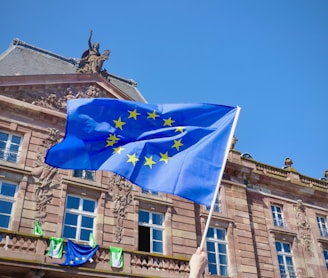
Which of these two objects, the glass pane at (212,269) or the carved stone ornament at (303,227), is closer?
the glass pane at (212,269)

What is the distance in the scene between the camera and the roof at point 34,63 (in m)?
21.5

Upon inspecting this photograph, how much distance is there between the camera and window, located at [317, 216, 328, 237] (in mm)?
25359

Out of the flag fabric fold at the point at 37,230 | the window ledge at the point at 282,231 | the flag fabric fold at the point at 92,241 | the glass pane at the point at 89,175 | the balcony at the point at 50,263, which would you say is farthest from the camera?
the window ledge at the point at 282,231

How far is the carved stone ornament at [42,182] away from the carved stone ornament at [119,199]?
104 inches

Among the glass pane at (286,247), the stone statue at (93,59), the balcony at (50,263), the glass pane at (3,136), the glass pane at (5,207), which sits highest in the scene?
the stone statue at (93,59)

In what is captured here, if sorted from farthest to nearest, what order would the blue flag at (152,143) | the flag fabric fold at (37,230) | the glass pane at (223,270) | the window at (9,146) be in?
the glass pane at (223,270) → the window at (9,146) → the flag fabric fold at (37,230) → the blue flag at (152,143)

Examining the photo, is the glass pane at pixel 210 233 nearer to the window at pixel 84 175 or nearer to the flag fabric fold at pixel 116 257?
the flag fabric fold at pixel 116 257

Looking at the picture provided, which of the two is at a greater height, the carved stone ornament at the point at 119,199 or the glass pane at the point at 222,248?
the carved stone ornament at the point at 119,199

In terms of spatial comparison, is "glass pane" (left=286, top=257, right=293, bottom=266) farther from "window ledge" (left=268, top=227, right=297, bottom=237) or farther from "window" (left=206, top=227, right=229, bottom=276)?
"window" (left=206, top=227, right=229, bottom=276)

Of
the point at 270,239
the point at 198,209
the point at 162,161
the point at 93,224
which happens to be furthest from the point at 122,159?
the point at 270,239

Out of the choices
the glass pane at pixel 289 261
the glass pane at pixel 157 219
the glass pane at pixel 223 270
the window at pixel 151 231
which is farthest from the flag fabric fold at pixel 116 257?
the glass pane at pixel 289 261

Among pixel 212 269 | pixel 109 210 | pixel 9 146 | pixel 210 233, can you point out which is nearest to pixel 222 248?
pixel 210 233

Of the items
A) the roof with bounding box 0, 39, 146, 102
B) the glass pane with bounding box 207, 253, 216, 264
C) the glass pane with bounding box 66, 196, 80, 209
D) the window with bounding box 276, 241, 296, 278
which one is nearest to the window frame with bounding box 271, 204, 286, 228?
the window with bounding box 276, 241, 296, 278

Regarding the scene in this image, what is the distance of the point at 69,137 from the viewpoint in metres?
10.3
